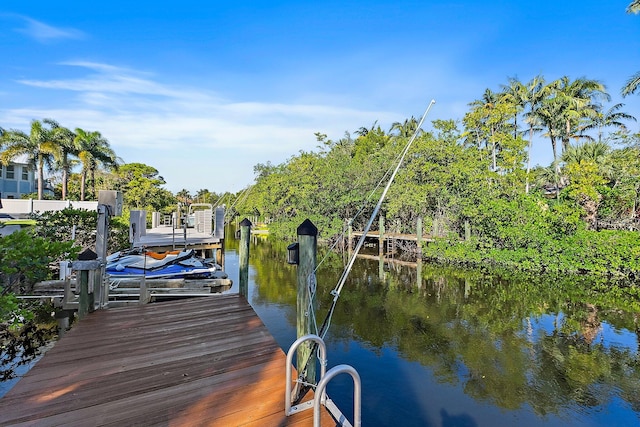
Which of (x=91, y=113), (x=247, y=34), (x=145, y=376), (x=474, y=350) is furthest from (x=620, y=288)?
(x=91, y=113)

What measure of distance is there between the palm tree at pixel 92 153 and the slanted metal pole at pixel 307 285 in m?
27.2

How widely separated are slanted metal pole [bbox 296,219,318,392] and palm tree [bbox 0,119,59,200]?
1078 inches

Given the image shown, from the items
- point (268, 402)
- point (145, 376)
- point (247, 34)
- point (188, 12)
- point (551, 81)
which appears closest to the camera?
point (268, 402)

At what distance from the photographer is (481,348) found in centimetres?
709

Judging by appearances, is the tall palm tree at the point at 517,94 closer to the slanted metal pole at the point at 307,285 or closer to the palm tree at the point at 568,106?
the palm tree at the point at 568,106

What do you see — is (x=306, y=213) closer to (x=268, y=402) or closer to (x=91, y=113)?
(x=91, y=113)

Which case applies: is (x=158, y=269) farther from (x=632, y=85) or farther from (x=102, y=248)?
(x=632, y=85)

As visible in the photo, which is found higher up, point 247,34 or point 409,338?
point 247,34

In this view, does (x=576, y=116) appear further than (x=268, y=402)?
Yes

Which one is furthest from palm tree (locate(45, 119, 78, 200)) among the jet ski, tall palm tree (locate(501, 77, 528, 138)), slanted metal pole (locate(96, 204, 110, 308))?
tall palm tree (locate(501, 77, 528, 138))

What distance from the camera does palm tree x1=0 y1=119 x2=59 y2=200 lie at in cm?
2281

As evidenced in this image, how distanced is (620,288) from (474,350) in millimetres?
8180

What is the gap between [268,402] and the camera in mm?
2836

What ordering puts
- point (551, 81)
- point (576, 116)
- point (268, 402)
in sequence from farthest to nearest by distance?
point (551, 81), point (576, 116), point (268, 402)
